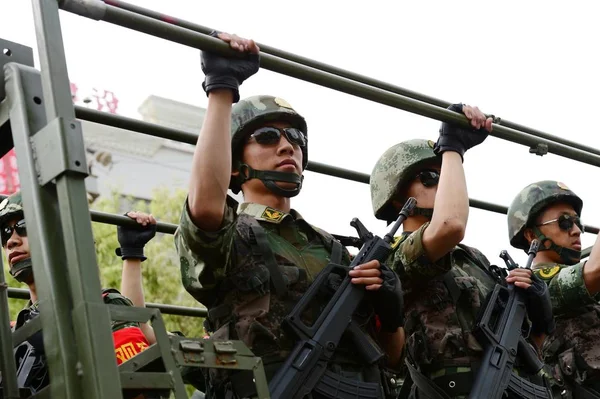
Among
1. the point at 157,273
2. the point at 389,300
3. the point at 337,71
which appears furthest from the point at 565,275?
the point at 157,273

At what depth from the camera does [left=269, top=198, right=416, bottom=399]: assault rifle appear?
3.67 m

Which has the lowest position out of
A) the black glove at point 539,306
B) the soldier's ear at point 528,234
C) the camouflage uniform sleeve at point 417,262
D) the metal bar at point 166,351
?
the metal bar at point 166,351

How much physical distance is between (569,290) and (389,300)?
1.84 m

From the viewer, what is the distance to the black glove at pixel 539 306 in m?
4.95

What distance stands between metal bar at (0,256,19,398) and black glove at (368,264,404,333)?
66.4 inches

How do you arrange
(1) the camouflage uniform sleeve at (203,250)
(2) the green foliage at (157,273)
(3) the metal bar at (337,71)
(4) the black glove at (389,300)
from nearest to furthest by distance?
1. (3) the metal bar at (337,71)
2. (1) the camouflage uniform sleeve at (203,250)
3. (4) the black glove at (389,300)
4. (2) the green foliage at (157,273)

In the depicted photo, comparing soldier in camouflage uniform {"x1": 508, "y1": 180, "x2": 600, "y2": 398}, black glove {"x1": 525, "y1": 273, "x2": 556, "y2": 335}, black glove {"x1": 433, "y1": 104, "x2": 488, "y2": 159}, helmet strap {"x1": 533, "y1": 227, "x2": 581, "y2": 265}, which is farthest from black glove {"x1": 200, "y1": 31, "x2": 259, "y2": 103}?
helmet strap {"x1": 533, "y1": 227, "x2": 581, "y2": 265}

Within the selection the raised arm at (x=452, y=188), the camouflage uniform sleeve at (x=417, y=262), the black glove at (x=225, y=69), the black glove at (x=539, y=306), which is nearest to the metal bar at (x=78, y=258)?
the black glove at (x=225, y=69)

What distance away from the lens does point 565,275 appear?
18.2 feet

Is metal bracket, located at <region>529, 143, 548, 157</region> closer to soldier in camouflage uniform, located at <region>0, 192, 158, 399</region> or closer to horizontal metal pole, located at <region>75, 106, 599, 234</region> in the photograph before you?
horizontal metal pole, located at <region>75, 106, 599, 234</region>

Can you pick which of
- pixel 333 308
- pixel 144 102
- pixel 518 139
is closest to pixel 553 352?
pixel 518 139

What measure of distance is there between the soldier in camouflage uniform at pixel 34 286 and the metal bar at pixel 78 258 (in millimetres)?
952

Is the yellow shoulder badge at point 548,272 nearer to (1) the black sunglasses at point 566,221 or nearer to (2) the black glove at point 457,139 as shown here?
(1) the black sunglasses at point 566,221

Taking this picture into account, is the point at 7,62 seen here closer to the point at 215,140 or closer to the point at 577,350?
the point at 215,140
